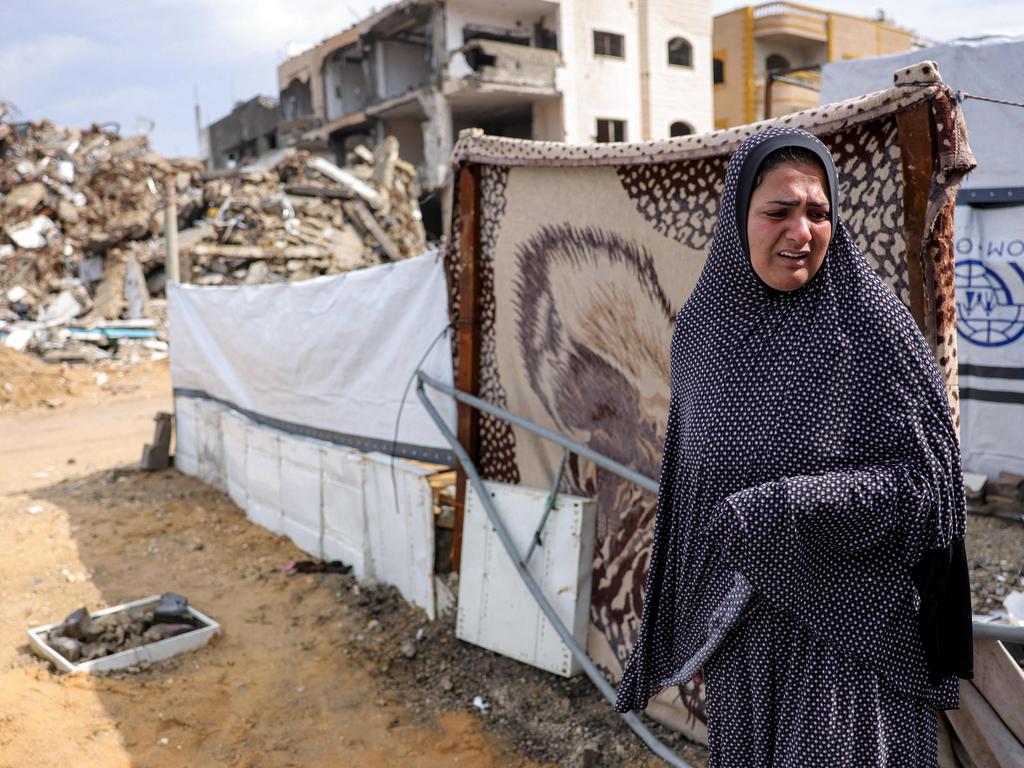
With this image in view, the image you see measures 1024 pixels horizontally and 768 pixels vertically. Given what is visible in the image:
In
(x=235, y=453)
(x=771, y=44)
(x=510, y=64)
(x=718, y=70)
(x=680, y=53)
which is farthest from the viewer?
(x=718, y=70)

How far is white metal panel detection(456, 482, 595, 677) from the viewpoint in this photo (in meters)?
3.62

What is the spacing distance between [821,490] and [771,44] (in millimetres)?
30192

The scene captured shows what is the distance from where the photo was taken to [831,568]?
5.48 feet

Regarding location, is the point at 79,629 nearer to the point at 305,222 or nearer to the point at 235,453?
the point at 235,453

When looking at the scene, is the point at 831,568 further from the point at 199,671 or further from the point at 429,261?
the point at 199,671

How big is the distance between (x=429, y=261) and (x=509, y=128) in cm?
2452

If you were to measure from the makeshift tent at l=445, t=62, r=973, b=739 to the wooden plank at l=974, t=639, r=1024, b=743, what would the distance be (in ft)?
2.03

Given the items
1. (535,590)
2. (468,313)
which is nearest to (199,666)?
(535,590)

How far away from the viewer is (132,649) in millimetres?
4312

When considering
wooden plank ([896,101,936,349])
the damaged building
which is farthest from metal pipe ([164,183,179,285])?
the damaged building

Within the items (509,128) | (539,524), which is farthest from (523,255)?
(509,128)

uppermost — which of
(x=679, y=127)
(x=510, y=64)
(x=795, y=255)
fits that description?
(x=510, y=64)

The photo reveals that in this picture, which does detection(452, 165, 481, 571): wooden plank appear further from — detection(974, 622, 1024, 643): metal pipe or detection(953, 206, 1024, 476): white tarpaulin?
detection(953, 206, 1024, 476): white tarpaulin

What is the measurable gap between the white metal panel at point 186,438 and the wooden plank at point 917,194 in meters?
6.90
